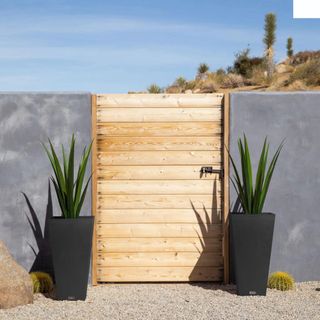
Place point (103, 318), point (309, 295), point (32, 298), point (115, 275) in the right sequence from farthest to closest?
1. point (115, 275)
2. point (309, 295)
3. point (32, 298)
4. point (103, 318)

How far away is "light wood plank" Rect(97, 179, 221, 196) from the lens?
773cm

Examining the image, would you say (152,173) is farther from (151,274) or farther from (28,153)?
(28,153)

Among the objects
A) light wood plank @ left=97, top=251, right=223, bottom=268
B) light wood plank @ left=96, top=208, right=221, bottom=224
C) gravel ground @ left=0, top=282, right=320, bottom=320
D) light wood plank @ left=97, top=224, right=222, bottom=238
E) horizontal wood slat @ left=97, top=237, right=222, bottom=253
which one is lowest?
gravel ground @ left=0, top=282, right=320, bottom=320

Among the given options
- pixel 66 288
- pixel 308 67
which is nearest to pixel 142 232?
pixel 66 288

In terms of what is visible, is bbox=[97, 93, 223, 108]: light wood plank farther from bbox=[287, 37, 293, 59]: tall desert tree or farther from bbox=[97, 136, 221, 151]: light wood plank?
bbox=[287, 37, 293, 59]: tall desert tree

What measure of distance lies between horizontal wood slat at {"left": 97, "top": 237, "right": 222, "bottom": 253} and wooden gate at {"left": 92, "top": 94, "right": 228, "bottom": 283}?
0.04ft

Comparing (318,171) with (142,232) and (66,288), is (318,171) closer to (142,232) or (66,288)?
→ (142,232)

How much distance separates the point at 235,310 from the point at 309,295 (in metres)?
1.20

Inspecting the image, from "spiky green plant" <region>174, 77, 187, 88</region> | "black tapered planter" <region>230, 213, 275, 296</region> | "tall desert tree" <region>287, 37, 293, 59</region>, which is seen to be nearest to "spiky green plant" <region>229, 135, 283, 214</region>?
"black tapered planter" <region>230, 213, 275, 296</region>

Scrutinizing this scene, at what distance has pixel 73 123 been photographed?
25.4ft

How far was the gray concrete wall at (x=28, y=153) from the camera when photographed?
25.4 ft

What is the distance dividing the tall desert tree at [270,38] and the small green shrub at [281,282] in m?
16.6

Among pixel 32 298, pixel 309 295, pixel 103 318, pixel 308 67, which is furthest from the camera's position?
pixel 308 67

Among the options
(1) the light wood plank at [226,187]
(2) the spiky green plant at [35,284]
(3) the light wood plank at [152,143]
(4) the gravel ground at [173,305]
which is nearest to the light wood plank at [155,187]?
(1) the light wood plank at [226,187]
